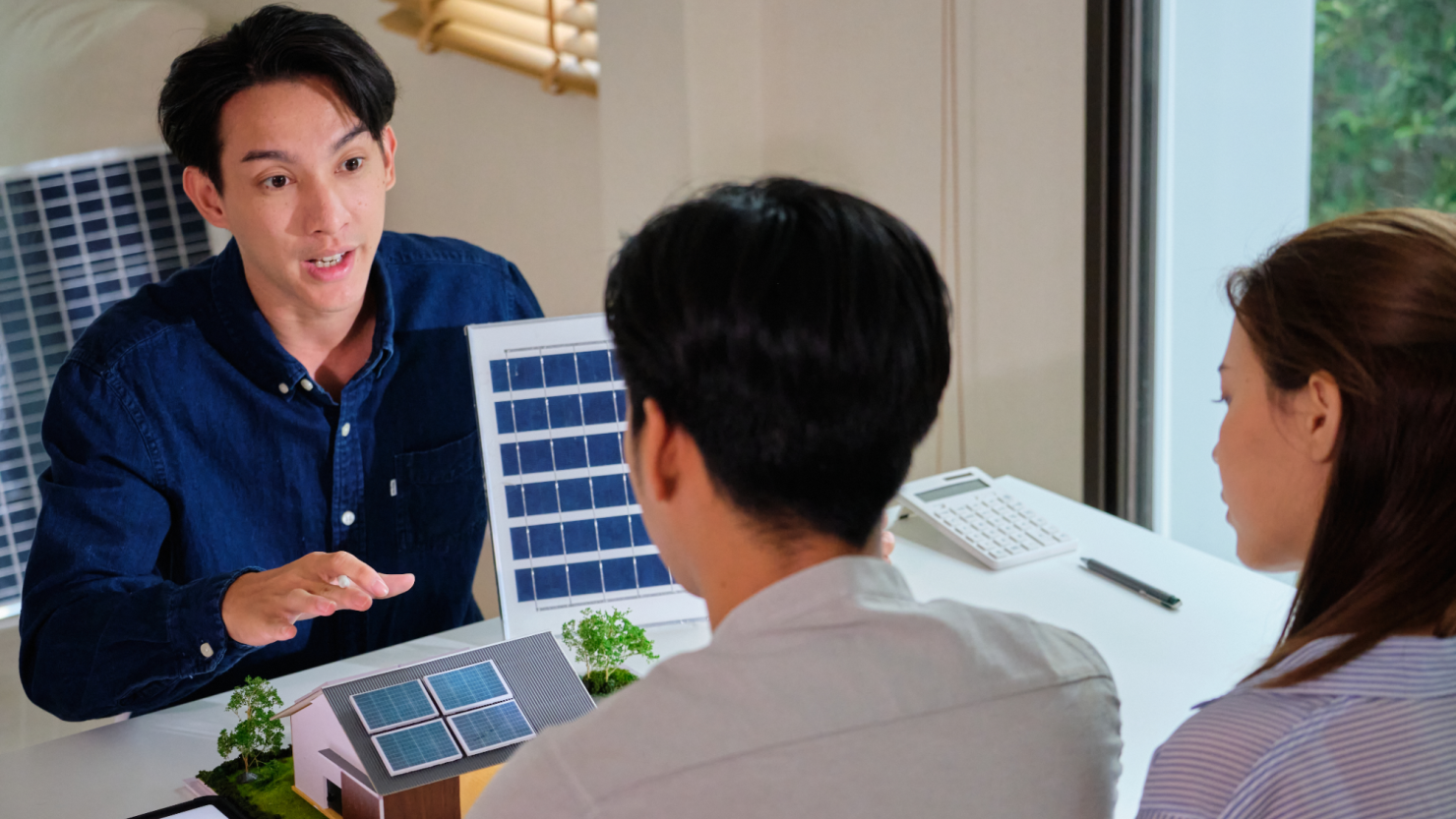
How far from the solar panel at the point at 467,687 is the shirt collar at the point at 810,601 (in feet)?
1.44

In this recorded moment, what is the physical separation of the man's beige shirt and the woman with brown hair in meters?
0.15

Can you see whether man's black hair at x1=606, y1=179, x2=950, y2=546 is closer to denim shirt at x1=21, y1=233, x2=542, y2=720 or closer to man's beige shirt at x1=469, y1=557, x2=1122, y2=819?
man's beige shirt at x1=469, y1=557, x2=1122, y2=819

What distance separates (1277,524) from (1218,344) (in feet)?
3.36

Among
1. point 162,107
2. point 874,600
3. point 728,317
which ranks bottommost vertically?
point 874,600

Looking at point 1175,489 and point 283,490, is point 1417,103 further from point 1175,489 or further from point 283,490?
point 283,490

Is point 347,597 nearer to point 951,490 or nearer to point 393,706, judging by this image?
point 393,706

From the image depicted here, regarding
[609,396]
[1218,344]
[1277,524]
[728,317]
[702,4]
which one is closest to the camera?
[728,317]

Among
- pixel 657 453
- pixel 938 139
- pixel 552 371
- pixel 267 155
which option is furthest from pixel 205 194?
pixel 938 139

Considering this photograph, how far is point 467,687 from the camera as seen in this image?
1.07 metres

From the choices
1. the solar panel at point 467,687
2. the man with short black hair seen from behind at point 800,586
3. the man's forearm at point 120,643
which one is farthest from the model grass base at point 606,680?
the man with short black hair seen from behind at point 800,586

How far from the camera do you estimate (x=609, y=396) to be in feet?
4.75

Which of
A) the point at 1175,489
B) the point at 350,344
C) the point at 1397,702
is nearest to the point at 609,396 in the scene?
the point at 350,344

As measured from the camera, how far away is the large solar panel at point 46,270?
256 centimetres

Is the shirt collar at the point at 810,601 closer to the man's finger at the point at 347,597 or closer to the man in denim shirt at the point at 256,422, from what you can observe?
the man's finger at the point at 347,597
